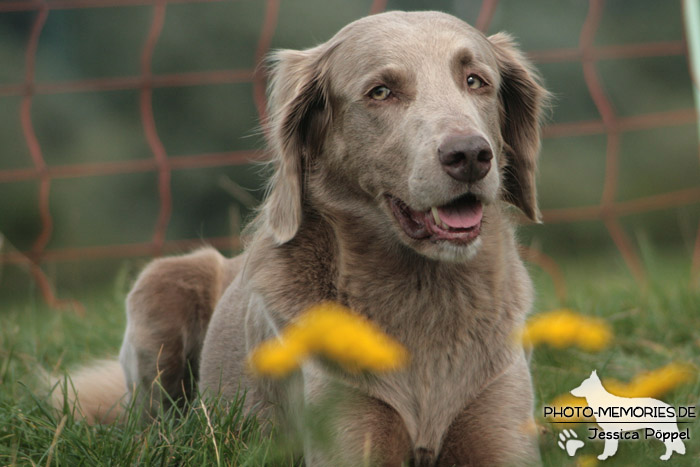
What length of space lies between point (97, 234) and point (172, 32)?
3.65 metres

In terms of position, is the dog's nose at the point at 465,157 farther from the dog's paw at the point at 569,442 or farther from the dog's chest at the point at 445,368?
the dog's paw at the point at 569,442

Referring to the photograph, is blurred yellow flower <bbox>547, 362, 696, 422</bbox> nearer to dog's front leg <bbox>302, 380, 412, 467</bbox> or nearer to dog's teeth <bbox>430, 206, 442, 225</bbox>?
dog's front leg <bbox>302, 380, 412, 467</bbox>

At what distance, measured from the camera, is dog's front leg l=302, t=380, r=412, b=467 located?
2.79m

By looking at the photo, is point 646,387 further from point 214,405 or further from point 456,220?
point 214,405

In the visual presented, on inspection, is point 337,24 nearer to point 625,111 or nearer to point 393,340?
point 625,111

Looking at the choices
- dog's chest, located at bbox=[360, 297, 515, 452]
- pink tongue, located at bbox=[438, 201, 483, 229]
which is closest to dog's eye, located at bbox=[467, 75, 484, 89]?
pink tongue, located at bbox=[438, 201, 483, 229]

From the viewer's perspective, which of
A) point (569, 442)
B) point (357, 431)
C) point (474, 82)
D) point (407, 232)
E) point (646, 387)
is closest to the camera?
point (646, 387)

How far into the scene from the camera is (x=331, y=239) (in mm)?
3141

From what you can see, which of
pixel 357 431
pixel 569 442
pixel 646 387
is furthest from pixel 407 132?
pixel 646 387

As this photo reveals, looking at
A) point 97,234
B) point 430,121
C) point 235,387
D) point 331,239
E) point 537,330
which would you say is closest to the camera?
point 537,330

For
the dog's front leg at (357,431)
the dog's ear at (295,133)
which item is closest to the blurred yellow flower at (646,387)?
the dog's front leg at (357,431)

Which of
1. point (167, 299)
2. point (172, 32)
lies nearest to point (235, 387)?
point (167, 299)

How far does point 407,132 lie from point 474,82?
0.37m

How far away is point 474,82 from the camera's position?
3.11m
